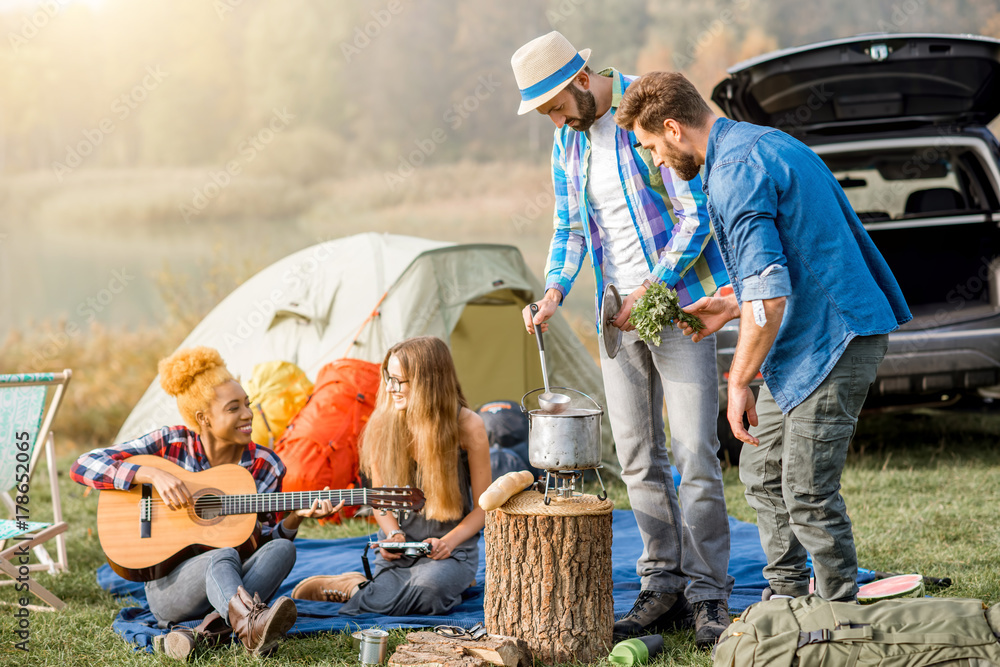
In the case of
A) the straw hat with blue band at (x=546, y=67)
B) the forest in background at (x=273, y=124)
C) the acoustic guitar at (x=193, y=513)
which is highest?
the forest in background at (x=273, y=124)

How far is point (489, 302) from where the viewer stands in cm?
639

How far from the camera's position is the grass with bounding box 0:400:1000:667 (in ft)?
10.4

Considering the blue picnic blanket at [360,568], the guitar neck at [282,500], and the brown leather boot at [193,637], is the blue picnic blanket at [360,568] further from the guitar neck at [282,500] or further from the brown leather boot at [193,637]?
the guitar neck at [282,500]

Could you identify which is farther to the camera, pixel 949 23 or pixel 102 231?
pixel 949 23

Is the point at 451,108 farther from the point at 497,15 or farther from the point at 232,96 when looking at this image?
the point at 232,96

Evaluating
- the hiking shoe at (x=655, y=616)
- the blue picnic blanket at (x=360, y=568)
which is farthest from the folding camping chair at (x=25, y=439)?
the hiking shoe at (x=655, y=616)

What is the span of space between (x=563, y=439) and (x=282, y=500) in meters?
1.14

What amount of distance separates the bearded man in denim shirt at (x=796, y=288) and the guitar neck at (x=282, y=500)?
1.43m

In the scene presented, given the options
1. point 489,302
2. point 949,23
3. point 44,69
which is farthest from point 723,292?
point 949,23

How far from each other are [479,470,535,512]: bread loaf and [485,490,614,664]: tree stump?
0.04m

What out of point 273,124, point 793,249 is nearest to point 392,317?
point 793,249

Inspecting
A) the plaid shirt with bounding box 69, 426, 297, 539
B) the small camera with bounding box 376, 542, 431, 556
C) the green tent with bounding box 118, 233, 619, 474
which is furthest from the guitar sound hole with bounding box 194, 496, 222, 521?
the green tent with bounding box 118, 233, 619, 474

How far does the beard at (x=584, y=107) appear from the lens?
3.02 meters

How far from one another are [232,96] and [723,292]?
49.0ft
